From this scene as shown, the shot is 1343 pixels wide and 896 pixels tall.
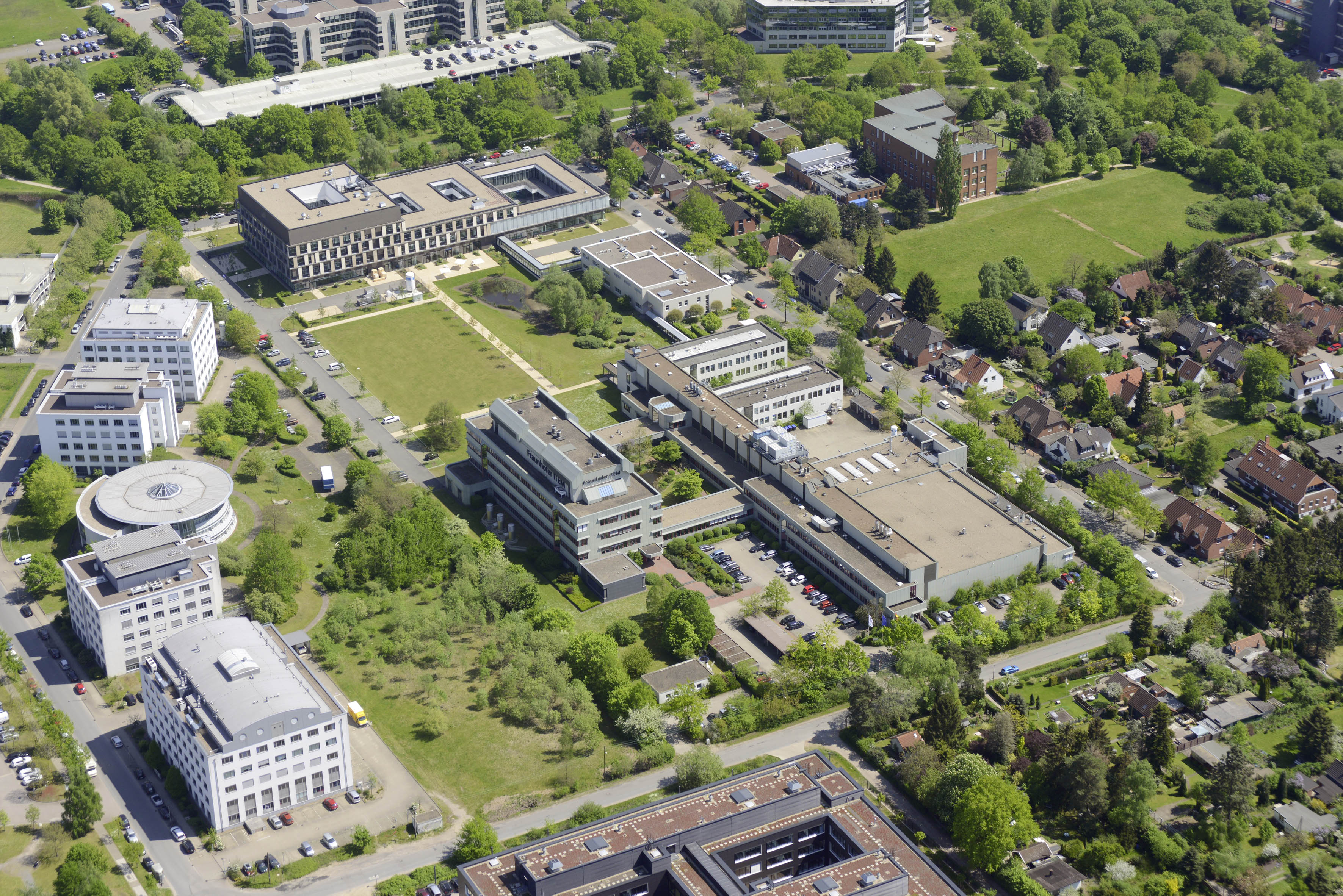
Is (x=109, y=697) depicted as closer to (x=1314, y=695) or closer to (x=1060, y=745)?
(x=1060, y=745)

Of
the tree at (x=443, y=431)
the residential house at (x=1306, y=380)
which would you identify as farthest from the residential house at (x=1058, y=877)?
the residential house at (x=1306, y=380)

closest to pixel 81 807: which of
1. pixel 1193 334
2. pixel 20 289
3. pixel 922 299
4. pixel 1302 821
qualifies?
pixel 1302 821

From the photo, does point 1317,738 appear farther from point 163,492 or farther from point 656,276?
point 163,492

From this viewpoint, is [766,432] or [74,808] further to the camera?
[766,432]

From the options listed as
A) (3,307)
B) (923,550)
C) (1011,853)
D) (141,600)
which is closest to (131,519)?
(141,600)

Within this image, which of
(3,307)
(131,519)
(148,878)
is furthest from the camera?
(3,307)

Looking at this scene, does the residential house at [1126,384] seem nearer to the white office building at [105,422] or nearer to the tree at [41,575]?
the white office building at [105,422]
